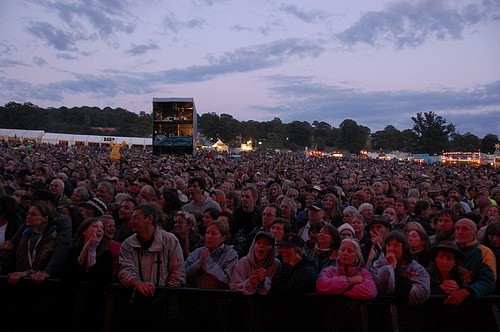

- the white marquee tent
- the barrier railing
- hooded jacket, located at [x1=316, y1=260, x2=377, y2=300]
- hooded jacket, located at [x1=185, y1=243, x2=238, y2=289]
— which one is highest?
the white marquee tent

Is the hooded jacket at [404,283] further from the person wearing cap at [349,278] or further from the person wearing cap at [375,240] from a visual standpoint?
the person wearing cap at [375,240]

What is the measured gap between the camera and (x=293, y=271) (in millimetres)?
3586

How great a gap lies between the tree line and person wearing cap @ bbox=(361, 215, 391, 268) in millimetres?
93376

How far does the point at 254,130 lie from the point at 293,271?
114 m

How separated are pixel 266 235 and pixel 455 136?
146810 mm

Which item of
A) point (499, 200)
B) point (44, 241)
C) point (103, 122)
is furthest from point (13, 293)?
point (103, 122)

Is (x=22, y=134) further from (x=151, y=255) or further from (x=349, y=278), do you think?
(x=349, y=278)

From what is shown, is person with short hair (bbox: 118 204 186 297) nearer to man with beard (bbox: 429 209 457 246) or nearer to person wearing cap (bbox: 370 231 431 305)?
person wearing cap (bbox: 370 231 431 305)

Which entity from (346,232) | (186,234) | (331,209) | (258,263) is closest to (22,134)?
(331,209)

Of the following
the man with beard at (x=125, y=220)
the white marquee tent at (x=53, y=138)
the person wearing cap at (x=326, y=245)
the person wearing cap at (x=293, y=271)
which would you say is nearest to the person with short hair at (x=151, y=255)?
the person wearing cap at (x=293, y=271)

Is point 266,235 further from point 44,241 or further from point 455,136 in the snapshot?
point 455,136

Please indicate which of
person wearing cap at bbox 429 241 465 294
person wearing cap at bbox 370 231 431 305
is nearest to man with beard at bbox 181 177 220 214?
person wearing cap at bbox 370 231 431 305

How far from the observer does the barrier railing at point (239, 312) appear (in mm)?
3453

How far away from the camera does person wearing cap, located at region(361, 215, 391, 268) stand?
432cm
